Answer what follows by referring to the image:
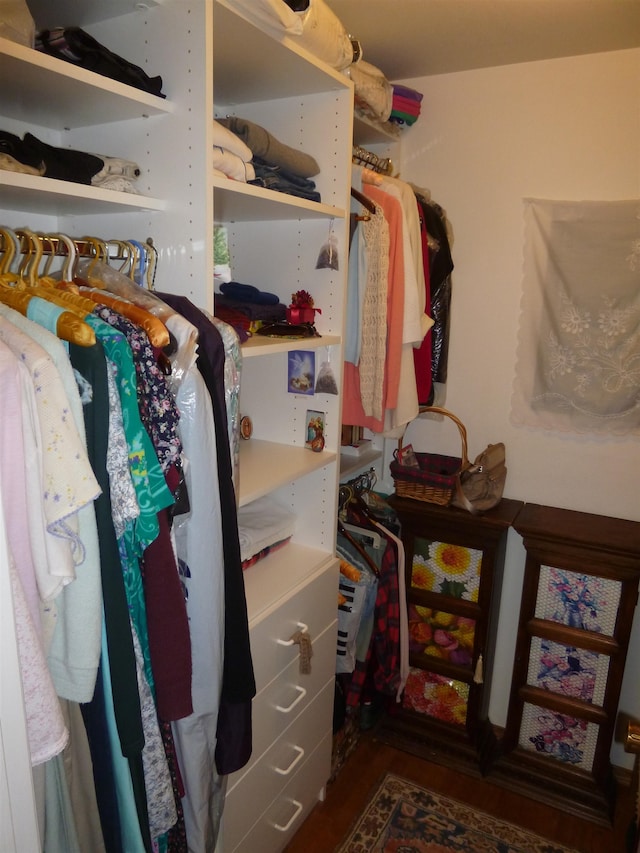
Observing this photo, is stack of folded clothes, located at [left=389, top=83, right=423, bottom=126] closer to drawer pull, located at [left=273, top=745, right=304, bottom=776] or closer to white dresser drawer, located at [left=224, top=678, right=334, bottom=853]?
white dresser drawer, located at [left=224, top=678, right=334, bottom=853]

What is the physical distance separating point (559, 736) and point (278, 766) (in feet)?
3.55

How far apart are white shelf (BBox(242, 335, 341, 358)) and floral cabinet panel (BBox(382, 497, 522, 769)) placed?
776 mm

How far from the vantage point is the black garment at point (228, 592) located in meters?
1.07

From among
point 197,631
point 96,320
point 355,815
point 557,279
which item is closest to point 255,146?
point 96,320

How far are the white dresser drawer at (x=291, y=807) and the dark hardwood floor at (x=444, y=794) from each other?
7 centimetres

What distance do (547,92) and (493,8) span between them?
20.9 inches

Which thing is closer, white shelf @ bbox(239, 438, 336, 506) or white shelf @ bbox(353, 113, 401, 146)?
white shelf @ bbox(239, 438, 336, 506)

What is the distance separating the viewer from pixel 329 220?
5.44ft

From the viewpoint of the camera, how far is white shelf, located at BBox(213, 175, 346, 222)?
4.15ft

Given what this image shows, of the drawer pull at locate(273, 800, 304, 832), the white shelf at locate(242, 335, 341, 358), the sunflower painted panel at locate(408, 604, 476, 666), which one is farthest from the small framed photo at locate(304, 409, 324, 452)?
the drawer pull at locate(273, 800, 304, 832)

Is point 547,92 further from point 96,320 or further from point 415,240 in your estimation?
point 96,320

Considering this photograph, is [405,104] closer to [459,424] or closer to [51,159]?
[459,424]

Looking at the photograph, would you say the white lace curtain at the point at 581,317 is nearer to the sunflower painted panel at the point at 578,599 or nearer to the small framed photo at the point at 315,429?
the sunflower painted panel at the point at 578,599

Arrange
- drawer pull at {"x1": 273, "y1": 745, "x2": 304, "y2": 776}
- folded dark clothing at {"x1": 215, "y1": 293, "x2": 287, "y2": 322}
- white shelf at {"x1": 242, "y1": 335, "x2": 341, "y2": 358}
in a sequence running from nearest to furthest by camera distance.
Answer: white shelf at {"x1": 242, "y1": 335, "x2": 341, "y2": 358} < folded dark clothing at {"x1": 215, "y1": 293, "x2": 287, "y2": 322} < drawer pull at {"x1": 273, "y1": 745, "x2": 304, "y2": 776}
